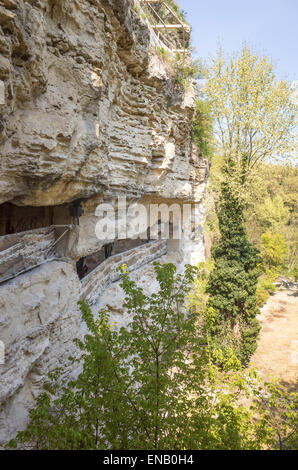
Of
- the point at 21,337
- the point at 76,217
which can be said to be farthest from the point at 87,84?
the point at 21,337

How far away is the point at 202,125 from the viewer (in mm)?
13758

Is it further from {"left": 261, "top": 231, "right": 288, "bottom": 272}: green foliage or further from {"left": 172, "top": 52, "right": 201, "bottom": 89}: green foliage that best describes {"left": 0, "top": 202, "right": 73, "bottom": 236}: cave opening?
{"left": 261, "top": 231, "right": 288, "bottom": 272}: green foliage

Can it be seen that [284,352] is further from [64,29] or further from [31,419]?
[64,29]

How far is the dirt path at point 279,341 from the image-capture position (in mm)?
13039

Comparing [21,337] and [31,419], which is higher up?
[21,337]

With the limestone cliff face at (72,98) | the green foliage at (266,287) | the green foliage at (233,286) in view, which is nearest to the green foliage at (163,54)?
the limestone cliff face at (72,98)

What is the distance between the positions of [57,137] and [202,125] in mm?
10170

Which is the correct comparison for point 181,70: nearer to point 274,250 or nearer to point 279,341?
point 279,341

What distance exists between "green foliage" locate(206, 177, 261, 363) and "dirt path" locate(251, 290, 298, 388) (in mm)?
1311

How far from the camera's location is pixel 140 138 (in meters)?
8.39

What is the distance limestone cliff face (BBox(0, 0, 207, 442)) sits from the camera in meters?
A: 4.23

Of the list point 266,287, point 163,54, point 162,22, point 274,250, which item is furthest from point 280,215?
point 163,54

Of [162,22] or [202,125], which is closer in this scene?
[162,22]
